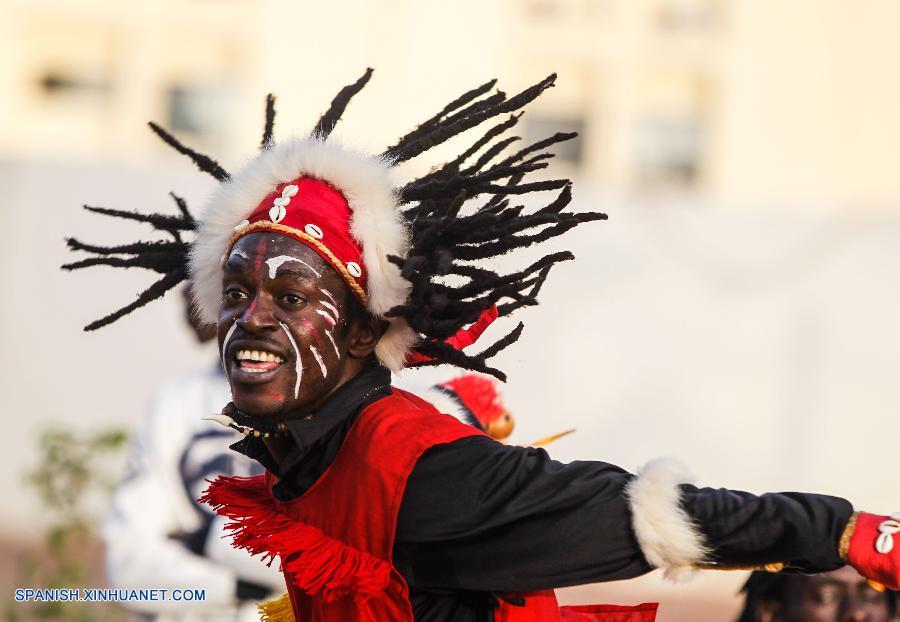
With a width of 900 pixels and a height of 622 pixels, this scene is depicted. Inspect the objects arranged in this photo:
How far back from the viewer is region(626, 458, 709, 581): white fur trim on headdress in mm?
2428

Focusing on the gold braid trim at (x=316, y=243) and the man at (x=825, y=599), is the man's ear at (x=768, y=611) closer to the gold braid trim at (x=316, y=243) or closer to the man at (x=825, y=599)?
the man at (x=825, y=599)

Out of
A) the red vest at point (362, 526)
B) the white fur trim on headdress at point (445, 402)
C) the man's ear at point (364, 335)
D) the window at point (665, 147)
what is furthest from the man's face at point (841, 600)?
the window at point (665, 147)

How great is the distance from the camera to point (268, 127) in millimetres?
3307

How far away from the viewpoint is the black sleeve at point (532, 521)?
95.7 inches

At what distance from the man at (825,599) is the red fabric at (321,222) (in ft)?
5.68

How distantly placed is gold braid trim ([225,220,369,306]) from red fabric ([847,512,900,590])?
1.07m

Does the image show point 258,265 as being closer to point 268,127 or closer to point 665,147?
point 268,127

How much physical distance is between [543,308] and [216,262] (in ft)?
23.8

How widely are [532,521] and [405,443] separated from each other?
29 cm

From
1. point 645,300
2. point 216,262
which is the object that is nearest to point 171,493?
point 216,262

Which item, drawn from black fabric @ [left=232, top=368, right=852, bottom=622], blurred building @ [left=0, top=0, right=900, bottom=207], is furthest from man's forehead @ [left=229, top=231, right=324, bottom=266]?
blurred building @ [left=0, top=0, right=900, bottom=207]

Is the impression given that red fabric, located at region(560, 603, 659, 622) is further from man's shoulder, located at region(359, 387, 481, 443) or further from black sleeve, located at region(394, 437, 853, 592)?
man's shoulder, located at region(359, 387, 481, 443)

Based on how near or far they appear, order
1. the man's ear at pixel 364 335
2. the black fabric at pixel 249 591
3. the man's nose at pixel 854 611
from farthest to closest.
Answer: the black fabric at pixel 249 591 < the man's nose at pixel 854 611 < the man's ear at pixel 364 335

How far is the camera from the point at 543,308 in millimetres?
10133
